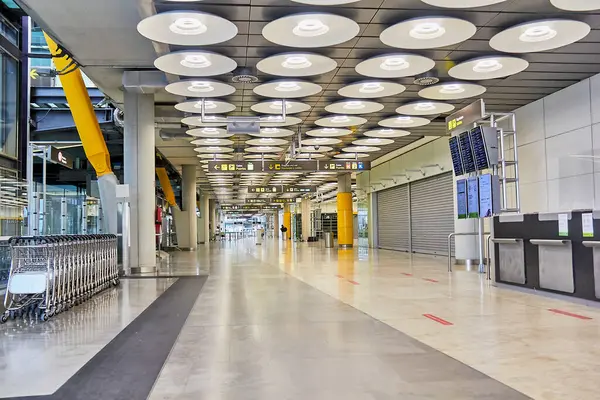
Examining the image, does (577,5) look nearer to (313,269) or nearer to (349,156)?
(313,269)

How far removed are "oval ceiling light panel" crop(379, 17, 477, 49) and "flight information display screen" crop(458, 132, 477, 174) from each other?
116 inches

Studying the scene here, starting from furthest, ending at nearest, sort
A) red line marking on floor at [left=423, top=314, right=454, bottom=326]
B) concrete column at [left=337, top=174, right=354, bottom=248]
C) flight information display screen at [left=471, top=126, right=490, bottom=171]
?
concrete column at [left=337, top=174, right=354, bottom=248], flight information display screen at [left=471, top=126, right=490, bottom=171], red line marking on floor at [left=423, top=314, right=454, bottom=326]

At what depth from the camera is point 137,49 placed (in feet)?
31.7

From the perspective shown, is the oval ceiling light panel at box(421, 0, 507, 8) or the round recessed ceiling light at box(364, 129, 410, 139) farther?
the round recessed ceiling light at box(364, 129, 410, 139)

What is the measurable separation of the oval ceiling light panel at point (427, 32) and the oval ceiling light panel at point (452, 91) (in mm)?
3043

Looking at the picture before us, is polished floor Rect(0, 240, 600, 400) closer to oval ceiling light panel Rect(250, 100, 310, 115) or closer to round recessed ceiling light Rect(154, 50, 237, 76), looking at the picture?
round recessed ceiling light Rect(154, 50, 237, 76)

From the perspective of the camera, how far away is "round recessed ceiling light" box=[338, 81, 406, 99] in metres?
11.2

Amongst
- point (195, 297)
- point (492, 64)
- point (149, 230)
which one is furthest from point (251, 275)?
point (492, 64)

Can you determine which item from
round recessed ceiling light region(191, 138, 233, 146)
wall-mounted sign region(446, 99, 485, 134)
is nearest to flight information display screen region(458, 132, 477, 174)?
wall-mounted sign region(446, 99, 485, 134)

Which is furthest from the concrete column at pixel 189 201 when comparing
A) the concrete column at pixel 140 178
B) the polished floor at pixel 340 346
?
the polished floor at pixel 340 346

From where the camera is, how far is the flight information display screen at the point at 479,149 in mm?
10336

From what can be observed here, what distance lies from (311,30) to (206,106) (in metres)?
5.50

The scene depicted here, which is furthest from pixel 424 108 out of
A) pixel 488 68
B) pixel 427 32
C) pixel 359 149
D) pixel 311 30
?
pixel 359 149

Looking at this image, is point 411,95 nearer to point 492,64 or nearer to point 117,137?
point 492,64
